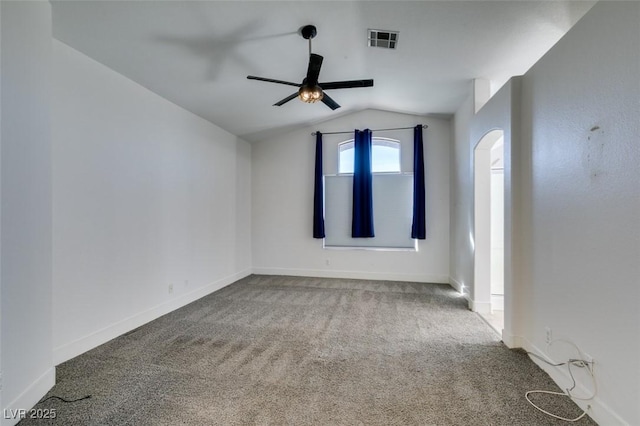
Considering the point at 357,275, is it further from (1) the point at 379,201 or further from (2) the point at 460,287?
(2) the point at 460,287

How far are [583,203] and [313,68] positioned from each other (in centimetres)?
230

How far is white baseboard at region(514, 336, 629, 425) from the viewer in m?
1.57

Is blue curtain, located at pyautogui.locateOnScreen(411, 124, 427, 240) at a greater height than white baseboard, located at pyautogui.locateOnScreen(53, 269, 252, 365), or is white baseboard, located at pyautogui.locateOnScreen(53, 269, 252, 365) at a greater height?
blue curtain, located at pyautogui.locateOnScreen(411, 124, 427, 240)

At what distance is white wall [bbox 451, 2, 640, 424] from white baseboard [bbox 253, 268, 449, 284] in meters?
2.48

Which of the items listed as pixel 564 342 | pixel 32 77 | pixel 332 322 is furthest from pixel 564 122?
pixel 32 77

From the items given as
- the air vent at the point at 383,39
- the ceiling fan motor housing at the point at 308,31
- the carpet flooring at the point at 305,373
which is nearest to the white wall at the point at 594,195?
the carpet flooring at the point at 305,373

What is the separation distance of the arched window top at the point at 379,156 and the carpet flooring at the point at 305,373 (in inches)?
111

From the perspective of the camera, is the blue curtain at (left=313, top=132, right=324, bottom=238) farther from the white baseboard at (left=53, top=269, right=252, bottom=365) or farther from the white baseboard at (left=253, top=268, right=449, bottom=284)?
the white baseboard at (left=53, top=269, right=252, bottom=365)

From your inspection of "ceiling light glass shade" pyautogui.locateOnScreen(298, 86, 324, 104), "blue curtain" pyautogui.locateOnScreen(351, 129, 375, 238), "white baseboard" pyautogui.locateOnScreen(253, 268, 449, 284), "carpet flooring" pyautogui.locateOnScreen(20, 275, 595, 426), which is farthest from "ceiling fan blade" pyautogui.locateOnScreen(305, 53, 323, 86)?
"white baseboard" pyautogui.locateOnScreen(253, 268, 449, 284)

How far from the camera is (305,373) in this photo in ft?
7.25

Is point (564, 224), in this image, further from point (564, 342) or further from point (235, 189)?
point (235, 189)

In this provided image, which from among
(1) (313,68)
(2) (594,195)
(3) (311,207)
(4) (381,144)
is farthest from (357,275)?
(2) (594,195)

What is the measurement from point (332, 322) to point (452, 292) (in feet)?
7.70

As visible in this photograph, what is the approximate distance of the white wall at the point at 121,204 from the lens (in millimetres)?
2412
